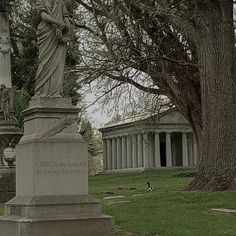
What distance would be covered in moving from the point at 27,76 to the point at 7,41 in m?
24.0

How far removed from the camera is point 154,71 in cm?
2431

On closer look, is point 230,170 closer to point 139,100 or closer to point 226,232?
point 226,232

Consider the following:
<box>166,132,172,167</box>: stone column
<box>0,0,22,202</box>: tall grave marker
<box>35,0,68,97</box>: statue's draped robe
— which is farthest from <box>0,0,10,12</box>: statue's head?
<box>166,132,172,167</box>: stone column

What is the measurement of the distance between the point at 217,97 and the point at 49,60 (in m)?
7.39

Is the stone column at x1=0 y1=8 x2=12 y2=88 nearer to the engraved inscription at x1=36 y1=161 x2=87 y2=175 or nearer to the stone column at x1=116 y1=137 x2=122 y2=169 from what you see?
the engraved inscription at x1=36 y1=161 x2=87 y2=175

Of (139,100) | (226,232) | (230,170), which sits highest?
(139,100)

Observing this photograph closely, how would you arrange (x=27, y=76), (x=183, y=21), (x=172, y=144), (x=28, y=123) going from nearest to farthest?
1. (x=28, y=123)
2. (x=183, y=21)
3. (x=27, y=76)
4. (x=172, y=144)

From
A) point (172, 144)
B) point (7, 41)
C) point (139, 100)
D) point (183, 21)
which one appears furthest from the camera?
point (172, 144)

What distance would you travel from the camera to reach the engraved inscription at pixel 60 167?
1112 cm

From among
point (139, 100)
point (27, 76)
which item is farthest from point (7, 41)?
point (27, 76)

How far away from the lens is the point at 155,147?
66.0 metres

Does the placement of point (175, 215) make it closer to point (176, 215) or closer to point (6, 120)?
point (176, 215)

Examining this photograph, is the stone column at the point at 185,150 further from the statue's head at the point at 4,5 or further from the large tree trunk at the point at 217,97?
the large tree trunk at the point at 217,97

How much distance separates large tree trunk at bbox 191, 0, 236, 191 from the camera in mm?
17828
